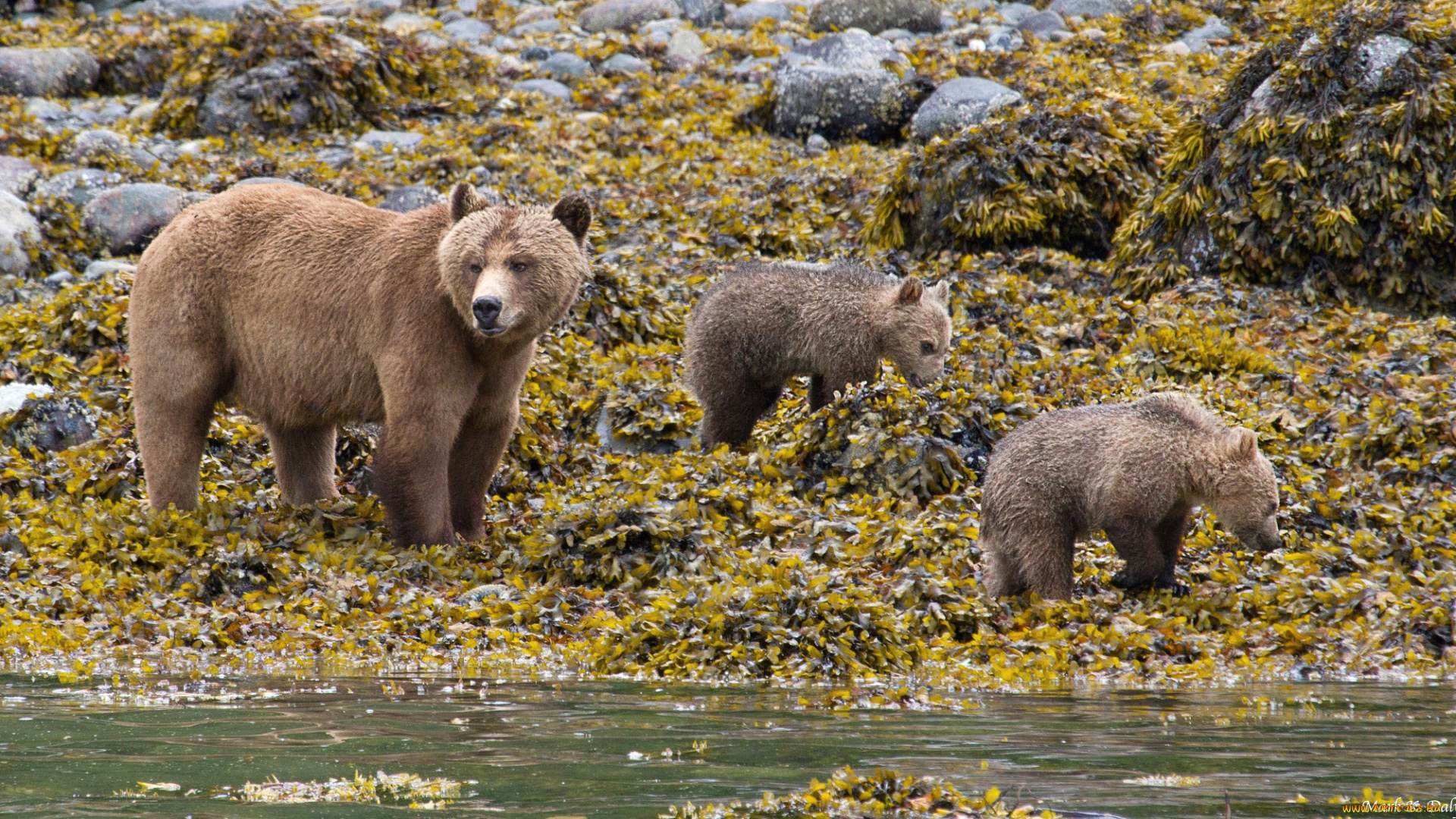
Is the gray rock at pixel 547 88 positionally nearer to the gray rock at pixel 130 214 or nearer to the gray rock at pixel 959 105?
the gray rock at pixel 959 105

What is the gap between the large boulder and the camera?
18000 millimetres

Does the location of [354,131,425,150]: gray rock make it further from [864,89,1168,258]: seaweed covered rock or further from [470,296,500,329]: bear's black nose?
[470,296,500,329]: bear's black nose

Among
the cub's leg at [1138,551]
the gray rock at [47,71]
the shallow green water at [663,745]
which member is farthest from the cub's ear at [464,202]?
the gray rock at [47,71]

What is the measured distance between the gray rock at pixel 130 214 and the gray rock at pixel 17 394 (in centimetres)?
379

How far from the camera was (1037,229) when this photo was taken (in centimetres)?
1392

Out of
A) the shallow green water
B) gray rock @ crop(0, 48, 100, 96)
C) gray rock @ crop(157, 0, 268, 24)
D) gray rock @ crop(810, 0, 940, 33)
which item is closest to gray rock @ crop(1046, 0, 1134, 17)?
gray rock @ crop(810, 0, 940, 33)

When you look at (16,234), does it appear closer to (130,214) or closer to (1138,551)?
(130,214)

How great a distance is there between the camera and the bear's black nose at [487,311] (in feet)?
24.1

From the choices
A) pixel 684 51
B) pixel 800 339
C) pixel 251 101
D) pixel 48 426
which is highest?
pixel 684 51

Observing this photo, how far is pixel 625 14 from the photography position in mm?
23312

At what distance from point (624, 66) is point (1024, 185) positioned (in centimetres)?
860

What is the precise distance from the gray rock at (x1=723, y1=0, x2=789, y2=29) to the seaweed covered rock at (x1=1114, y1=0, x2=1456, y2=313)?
11045 millimetres

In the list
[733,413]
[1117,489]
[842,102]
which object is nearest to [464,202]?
[733,413]

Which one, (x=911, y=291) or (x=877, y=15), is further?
(x=877, y=15)
